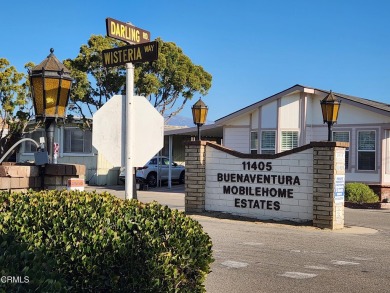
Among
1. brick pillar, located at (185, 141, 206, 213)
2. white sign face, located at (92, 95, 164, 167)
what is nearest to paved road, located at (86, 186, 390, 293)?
brick pillar, located at (185, 141, 206, 213)

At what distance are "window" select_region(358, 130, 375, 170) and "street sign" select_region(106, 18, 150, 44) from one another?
710 inches

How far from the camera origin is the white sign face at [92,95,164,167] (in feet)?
18.7

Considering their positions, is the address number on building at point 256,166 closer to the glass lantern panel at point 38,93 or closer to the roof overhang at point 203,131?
the glass lantern panel at point 38,93

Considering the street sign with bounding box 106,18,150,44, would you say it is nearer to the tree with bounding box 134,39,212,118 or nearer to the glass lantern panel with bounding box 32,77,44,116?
the glass lantern panel with bounding box 32,77,44,116

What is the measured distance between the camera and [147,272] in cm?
402

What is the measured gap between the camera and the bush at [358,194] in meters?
19.9

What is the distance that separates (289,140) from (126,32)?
1877 cm

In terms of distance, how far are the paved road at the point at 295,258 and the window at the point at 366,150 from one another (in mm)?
9684

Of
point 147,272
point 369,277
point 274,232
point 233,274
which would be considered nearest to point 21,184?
point 233,274

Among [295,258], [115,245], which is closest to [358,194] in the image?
[295,258]

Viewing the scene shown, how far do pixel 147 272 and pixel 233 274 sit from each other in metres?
3.66

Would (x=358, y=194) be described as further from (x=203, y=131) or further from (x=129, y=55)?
(x=129, y=55)

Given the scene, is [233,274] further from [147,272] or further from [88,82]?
[88,82]

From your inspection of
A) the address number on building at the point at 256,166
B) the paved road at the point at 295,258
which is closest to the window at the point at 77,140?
the address number on building at the point at 256,166
